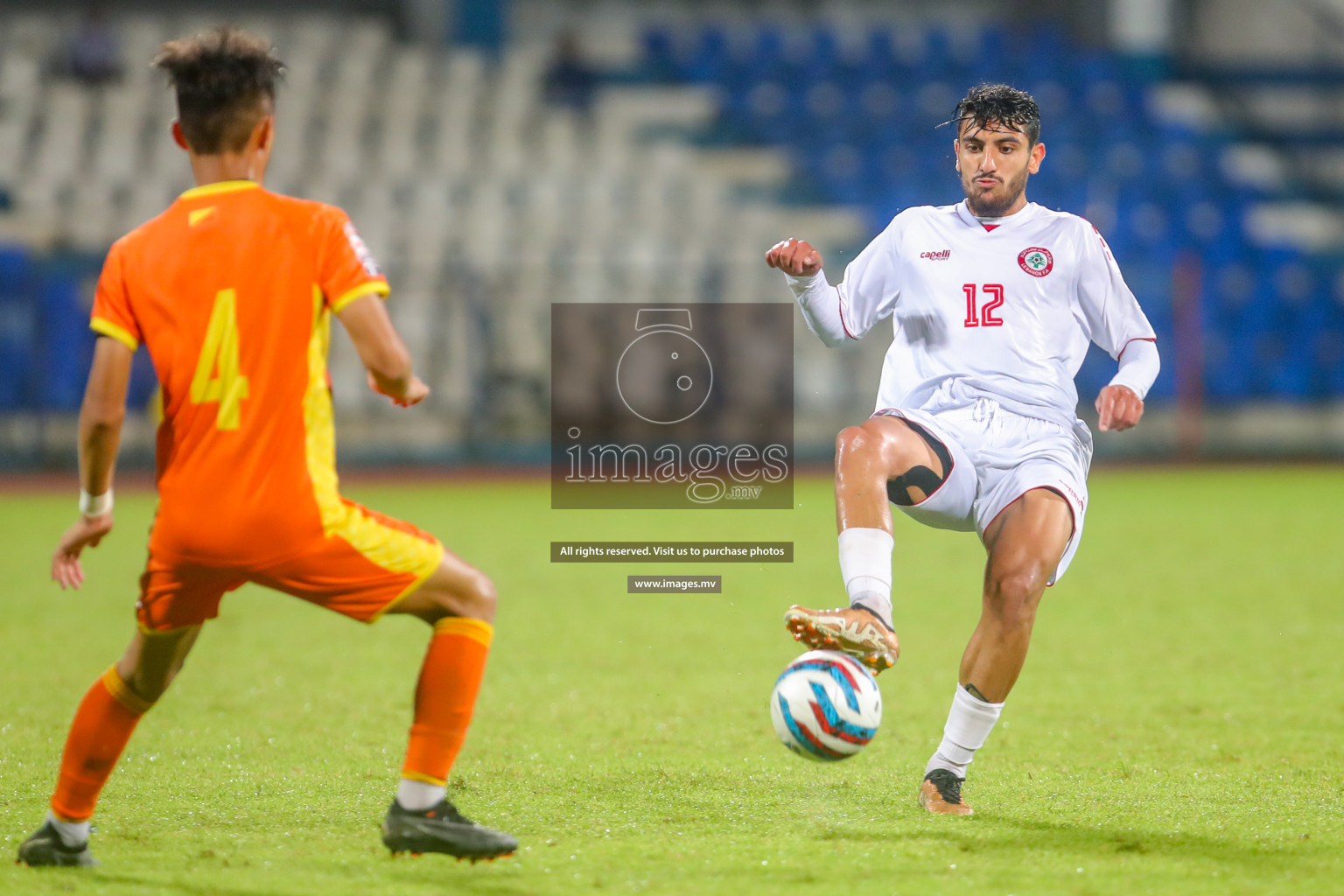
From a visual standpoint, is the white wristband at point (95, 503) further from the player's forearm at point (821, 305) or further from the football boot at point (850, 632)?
the player's forearm at point (821, 305)

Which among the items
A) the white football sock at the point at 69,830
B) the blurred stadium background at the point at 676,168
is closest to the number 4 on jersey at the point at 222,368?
the white football sock at the point at 69,830

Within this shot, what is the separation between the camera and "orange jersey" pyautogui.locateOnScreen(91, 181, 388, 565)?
10.7ft

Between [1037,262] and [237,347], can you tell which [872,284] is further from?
[237,347]

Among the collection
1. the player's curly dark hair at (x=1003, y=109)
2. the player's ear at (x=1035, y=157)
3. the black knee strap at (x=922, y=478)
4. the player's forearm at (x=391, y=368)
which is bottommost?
the black knee strap at (x=922, y=478)

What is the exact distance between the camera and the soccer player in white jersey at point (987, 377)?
403 cm

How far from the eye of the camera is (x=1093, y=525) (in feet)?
36.9

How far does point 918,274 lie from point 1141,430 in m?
12.7

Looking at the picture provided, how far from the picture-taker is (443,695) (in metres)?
3.50

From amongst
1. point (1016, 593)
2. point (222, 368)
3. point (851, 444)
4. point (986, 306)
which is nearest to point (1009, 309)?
point (986, 306)

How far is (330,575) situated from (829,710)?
1256 millimetres

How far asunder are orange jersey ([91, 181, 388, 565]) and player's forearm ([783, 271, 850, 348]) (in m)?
1.47

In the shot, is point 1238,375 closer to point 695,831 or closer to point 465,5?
point 465,5

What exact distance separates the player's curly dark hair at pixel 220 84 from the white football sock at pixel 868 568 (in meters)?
1.80
